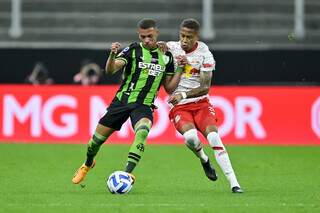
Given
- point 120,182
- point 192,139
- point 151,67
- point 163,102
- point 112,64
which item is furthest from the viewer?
point 163,102

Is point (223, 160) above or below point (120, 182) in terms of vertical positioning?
above

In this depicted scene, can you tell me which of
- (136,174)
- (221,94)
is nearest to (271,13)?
(221,94)

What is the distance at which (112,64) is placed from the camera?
36.0ft

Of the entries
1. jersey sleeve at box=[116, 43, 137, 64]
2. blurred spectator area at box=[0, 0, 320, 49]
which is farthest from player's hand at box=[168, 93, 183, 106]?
blurred spectator area at box=[0, 0, 320, 49]

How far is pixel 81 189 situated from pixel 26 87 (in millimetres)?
8915

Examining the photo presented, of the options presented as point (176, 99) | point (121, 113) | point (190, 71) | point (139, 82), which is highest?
point (190, 71)

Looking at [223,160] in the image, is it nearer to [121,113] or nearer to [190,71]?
[190,71]

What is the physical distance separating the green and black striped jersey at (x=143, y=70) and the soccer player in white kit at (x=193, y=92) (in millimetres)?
189

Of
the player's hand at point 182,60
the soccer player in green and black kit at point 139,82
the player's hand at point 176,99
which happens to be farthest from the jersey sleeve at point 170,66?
the player's hand at point 176,99

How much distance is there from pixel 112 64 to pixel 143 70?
59 centimetres

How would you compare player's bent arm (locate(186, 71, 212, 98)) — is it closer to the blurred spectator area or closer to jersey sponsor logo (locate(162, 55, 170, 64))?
jersey sponsor logo (locate(162, 55, 170, 64))

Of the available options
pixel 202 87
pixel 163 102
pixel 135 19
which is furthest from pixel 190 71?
pixel 135 19

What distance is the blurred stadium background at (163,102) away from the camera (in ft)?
36.1

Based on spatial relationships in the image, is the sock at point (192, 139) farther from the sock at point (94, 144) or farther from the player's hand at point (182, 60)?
the sock at point (94, 144)
